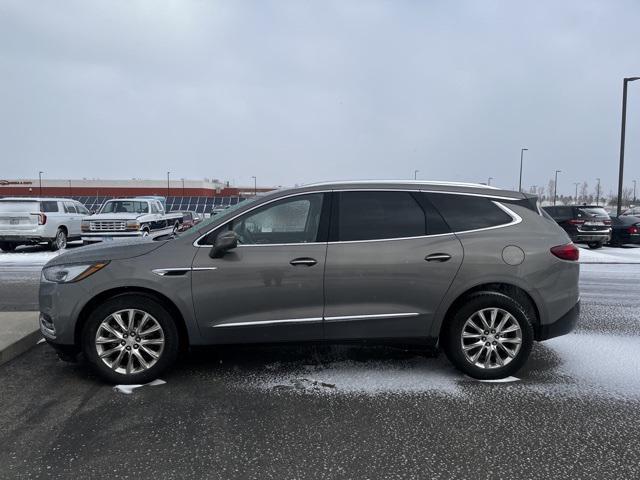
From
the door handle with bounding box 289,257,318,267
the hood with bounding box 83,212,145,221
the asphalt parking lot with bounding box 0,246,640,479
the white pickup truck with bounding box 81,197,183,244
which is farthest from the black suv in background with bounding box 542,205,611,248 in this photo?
the door handle with bounding box 289,257,318,267

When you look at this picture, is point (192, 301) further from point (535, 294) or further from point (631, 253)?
point (631, 253)

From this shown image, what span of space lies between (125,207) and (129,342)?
1375 cm

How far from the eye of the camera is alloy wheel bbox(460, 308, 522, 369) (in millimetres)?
4234

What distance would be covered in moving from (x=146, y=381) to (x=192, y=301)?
840mm

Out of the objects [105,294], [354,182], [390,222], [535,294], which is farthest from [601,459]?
[105,294]

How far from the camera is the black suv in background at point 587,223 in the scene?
17.5 meters

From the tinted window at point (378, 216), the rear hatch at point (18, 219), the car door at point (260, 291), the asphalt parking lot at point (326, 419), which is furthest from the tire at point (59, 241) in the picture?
the tinted window at point (378, 216)

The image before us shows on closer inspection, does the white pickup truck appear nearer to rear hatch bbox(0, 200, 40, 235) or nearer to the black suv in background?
rear hatch bbox(0, 200, 40, 235)

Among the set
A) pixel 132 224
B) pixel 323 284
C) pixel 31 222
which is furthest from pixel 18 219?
pixel 323 284

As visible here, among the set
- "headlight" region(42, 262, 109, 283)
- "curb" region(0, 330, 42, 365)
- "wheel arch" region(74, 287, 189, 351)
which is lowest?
"curb" region(0, 330, 42, 365)

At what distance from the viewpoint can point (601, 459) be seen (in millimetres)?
3008

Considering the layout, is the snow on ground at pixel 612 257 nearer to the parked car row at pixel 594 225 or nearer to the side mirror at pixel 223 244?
the parked car row at pixel 594 225

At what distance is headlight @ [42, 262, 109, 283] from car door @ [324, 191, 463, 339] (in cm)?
195

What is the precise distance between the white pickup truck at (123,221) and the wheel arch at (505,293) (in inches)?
445
